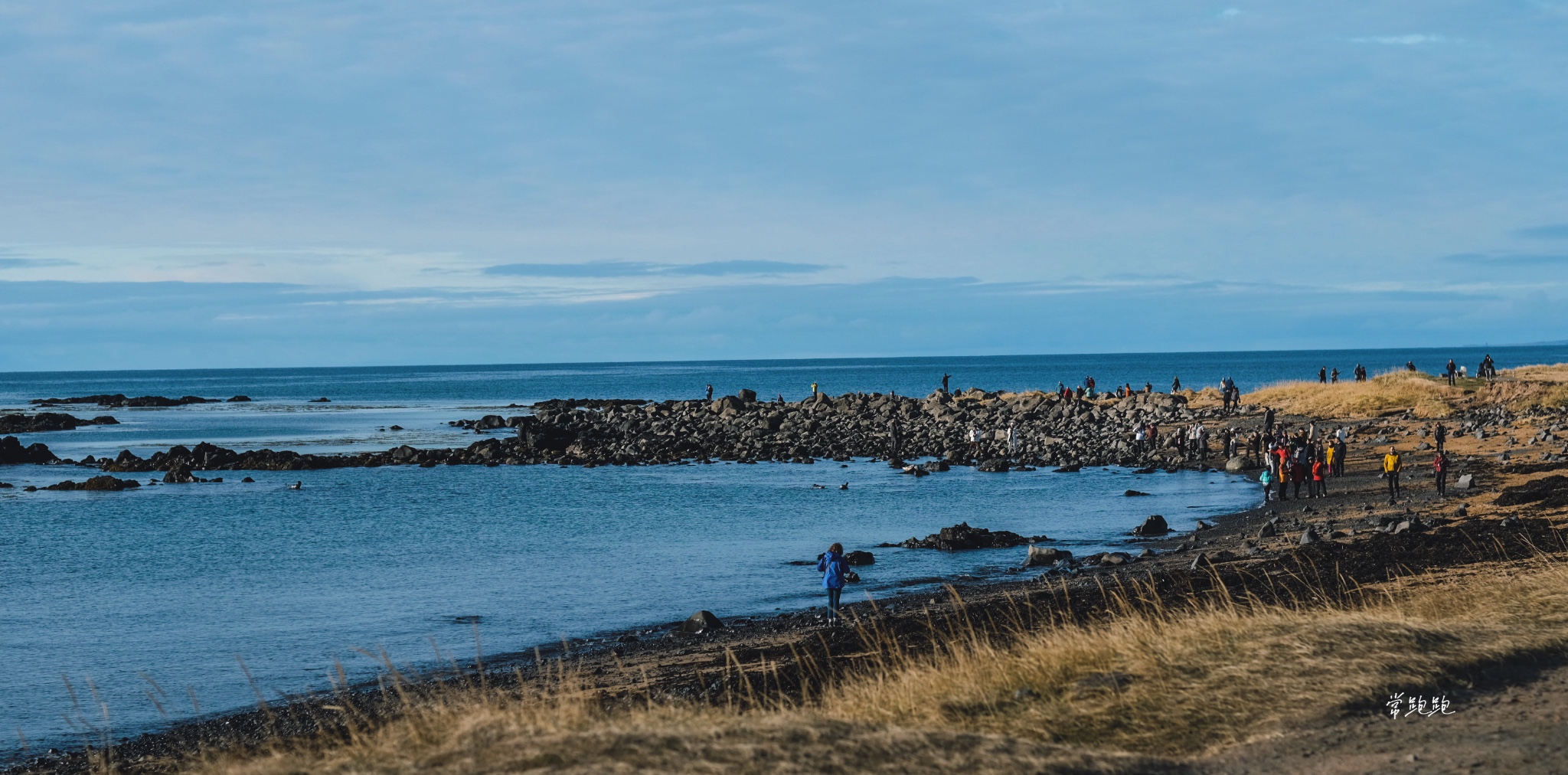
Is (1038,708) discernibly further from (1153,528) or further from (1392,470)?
(1392,470)

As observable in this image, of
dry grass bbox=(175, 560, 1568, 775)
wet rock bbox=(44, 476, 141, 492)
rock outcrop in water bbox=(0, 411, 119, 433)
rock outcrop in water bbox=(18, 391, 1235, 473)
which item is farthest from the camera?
rock outcrop in water bbox=(0, 411, 119, 433)

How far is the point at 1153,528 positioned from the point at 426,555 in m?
19.5

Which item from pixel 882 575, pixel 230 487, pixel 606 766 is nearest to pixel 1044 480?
pixel 882 575

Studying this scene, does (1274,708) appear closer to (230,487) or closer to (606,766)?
(606,766)

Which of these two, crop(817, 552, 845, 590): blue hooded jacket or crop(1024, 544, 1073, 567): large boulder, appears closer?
crop(817, 552, 845, 590): blue hooded jacket

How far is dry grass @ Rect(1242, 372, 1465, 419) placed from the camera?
57906mm

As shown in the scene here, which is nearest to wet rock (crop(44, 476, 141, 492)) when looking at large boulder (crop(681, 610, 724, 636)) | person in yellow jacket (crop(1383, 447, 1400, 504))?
large boulder (crop(681, 610, 724, 636))

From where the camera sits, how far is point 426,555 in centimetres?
3328

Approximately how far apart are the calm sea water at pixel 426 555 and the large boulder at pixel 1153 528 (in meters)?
0.57

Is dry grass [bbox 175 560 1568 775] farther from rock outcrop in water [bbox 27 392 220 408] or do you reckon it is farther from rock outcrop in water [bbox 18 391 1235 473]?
rock outcrop in water [bbox 27 392 220 408]

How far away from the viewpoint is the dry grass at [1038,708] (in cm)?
779

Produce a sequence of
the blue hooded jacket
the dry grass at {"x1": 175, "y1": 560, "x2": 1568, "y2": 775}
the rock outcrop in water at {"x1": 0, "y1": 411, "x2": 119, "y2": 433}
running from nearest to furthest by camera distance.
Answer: the dry grass at {"x1": 175, "y1": 560, "x2": 1568, "y2": 775} → the blue hooded jacket → the rock outcrop in water at {"x1": 0, "y1": 411, "x2": 119, "y2": 433}

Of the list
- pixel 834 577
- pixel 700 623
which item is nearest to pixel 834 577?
pixel 834 577

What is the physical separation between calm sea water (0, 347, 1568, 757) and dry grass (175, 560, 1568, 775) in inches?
346
